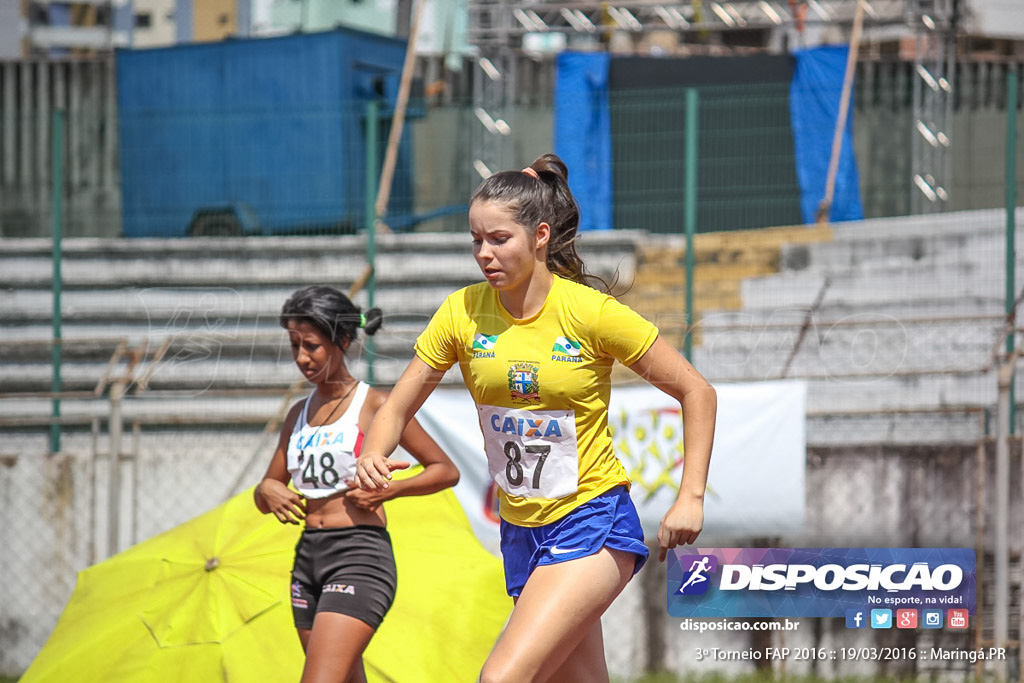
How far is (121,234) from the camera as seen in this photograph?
25.9 feet

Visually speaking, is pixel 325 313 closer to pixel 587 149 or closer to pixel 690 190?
pixel 690 190

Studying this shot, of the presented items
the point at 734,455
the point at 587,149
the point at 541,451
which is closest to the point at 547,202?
the point at 541,451

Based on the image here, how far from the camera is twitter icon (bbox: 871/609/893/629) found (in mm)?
6109

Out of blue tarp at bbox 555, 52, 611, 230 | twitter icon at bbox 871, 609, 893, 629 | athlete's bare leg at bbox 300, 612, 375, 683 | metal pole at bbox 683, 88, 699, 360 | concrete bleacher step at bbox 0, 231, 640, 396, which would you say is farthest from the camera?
blue tarp at bbox 555, 52, 611, 230

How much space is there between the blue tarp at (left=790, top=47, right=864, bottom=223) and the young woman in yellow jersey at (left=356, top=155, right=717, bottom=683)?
565 cm

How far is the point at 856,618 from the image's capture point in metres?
6.16

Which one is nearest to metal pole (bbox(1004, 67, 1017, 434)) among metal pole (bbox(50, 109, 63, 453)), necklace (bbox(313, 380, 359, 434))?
necklace (bbox(313, 380, 359, 434))

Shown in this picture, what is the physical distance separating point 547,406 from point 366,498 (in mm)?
1147

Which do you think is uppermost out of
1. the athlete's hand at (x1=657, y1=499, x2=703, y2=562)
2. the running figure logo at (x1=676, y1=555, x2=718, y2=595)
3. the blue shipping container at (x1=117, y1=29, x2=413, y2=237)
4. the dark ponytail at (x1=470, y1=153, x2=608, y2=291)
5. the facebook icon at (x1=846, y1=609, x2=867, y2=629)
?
the blue shipping container at (x1=117, y1=29, x2=413, y2=237)

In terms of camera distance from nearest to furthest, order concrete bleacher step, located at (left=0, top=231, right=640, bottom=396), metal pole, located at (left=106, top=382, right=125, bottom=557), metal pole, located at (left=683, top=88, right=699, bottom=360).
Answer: metal pole, located at (left=106, top=382, right=125, bottom=557)
concrete bleacher step, located at (left=0, top=231, right=640, bottom=396)
metal pole, located at (left=683, top=88, right=699, bottom=360)

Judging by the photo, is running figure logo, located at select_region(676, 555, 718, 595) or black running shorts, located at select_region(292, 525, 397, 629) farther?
running figure logo, located at select_region(676, 555, 718, 595)

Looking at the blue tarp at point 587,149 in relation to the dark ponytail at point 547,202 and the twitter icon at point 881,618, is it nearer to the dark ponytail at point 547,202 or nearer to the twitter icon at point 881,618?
the twitter icon at point 881,618

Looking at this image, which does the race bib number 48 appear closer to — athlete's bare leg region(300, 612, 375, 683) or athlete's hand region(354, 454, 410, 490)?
athlete's hand region(354, 454, 410, 490)

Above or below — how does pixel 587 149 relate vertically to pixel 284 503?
above
